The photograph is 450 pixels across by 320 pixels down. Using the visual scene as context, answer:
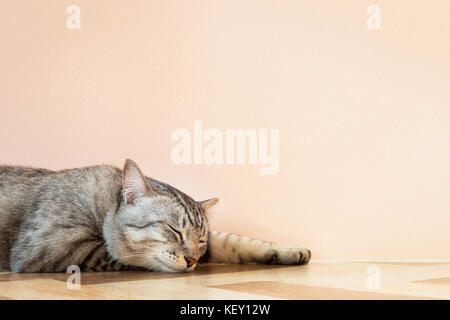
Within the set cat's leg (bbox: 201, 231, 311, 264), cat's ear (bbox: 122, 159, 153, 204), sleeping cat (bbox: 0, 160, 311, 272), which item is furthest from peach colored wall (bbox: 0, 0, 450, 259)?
cat's ear (bbox: 122, 159, 153, 204)

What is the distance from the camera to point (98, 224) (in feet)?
6.70

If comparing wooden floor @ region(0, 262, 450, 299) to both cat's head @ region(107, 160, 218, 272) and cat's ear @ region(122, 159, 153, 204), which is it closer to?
cat's head @ region(107, 160, 218, 272)

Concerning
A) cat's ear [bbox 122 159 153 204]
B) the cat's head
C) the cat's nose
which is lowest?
the cat's nose

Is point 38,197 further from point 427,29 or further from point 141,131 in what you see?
point 427,29

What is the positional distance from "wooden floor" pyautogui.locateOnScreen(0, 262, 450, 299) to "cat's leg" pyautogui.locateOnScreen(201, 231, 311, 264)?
0.13 metres

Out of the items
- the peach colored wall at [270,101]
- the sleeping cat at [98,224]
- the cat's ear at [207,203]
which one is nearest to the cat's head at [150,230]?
the sleeping cat at [98,224]

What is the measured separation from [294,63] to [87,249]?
4.17 ft

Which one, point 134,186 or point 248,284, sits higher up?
point 134,186

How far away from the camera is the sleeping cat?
192 cm

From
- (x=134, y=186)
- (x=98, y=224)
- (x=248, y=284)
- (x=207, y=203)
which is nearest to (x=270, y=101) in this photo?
(x=207, y=203)

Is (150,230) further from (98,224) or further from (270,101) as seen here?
(270,101)

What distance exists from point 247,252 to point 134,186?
58 cm

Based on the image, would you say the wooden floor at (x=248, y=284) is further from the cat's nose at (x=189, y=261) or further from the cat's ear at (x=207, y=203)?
the cat's ear at (x=207, y=203)
